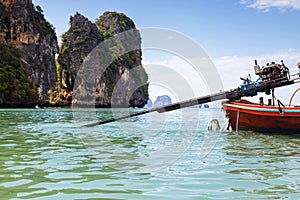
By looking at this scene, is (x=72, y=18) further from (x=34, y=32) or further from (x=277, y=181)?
(x=277, y=181)

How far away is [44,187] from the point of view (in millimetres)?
4336

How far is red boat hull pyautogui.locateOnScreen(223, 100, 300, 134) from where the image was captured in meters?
12.3

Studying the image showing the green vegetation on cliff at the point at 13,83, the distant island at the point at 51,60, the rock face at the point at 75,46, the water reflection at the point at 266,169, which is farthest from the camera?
the rock face at the point at 75,46

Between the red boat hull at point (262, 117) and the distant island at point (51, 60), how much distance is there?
139ft

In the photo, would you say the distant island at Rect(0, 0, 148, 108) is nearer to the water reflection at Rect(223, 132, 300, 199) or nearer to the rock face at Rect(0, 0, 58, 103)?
the rock face at Rect(0, 0, 58, 103)

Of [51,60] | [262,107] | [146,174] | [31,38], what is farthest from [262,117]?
[51,60]

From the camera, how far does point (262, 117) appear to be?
13.0 m

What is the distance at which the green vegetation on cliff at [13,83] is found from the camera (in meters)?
49.5

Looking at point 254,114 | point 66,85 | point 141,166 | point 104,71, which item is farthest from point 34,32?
point 141,166

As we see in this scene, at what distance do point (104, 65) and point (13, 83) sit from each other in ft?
147

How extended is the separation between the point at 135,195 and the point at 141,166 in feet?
6.14

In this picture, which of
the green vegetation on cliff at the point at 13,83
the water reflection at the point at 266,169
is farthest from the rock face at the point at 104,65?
the water reflection at the point at 266,169

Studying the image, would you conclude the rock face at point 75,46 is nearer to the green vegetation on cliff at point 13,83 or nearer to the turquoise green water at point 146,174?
the green vegetation on cliff at point 13,83

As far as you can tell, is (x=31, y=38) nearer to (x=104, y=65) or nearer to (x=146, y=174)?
(x=104, y=65)
